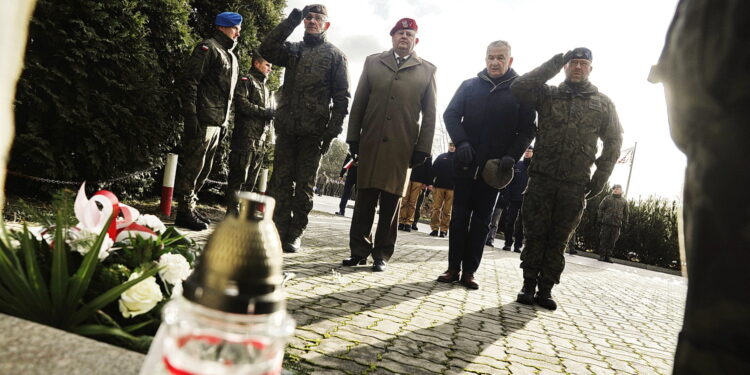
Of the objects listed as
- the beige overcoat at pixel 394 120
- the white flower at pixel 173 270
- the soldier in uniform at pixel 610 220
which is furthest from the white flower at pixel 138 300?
the soldier in uniform at pixel 610 220

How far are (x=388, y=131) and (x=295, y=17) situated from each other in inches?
64.2

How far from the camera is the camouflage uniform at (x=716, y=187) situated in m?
0.70

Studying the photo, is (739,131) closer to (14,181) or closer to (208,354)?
(208,354)

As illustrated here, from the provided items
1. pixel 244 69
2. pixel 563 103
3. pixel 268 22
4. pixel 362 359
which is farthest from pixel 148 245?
pixel 268 22

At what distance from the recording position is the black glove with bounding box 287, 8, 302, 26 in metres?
4.74

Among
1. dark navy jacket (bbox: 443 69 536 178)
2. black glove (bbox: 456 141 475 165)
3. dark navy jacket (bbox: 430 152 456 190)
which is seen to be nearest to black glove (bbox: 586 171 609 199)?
dark navy jacket (bbox: 443 69 536 178)

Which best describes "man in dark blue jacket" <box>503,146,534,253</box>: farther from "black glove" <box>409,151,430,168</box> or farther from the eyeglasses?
the eyeglasses

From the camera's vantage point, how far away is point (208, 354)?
23.9 inches

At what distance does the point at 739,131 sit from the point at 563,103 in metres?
3.74

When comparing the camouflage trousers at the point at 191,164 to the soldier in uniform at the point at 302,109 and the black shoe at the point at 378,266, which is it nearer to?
the soldier in uniform at the point at 302,109

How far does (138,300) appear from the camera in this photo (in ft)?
4.27

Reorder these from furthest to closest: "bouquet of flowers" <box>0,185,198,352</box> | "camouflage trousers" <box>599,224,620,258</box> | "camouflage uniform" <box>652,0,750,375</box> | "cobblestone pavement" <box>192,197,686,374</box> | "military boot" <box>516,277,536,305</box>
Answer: "camouflage trousers" <box>599,224,620,258</box> < "military boot" <box>516,277,536,305</box> < "cobblestone pavement" <box>192,197,686,374</box> < "bouquet of flowers" <box>0,185,198,352</box> < "camouflage uniform" <box>652,0,750,375</box>

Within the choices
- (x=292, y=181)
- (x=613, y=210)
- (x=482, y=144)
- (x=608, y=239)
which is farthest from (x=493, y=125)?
(x=613, y=210)

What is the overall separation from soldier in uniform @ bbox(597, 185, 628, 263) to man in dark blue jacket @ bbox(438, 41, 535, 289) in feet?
36.8
